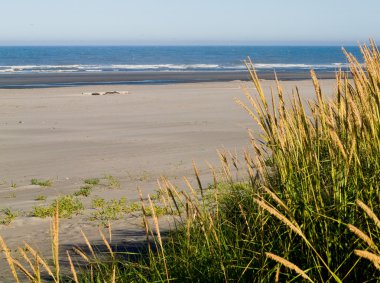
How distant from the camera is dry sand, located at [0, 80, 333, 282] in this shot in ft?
25.1

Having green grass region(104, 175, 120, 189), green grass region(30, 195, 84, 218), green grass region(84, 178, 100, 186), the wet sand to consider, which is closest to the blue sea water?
the wet sand

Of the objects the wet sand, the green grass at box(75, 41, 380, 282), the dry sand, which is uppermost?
the green grass at box(75, 41, 380, 282)

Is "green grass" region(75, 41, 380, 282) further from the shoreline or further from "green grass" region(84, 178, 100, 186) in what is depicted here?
the shoreline

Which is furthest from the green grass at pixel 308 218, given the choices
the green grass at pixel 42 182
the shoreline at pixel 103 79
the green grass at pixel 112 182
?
the shoreline at pixel 103 79

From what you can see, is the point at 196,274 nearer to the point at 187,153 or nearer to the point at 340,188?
the point at 340,188

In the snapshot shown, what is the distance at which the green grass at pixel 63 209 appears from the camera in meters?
7.99

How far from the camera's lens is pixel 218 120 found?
19.1 metres

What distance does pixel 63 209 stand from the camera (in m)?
8.15

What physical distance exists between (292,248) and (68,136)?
13.1 m

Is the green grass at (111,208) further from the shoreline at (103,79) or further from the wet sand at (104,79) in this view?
the wet sand at (104,79)

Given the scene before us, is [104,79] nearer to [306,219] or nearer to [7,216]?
[7,216]

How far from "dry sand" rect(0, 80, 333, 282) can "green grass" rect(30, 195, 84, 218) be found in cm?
14

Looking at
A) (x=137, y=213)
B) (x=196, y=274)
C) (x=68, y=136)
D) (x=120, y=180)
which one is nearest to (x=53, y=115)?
(x=68, y=136)

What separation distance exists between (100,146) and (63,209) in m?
6.42
